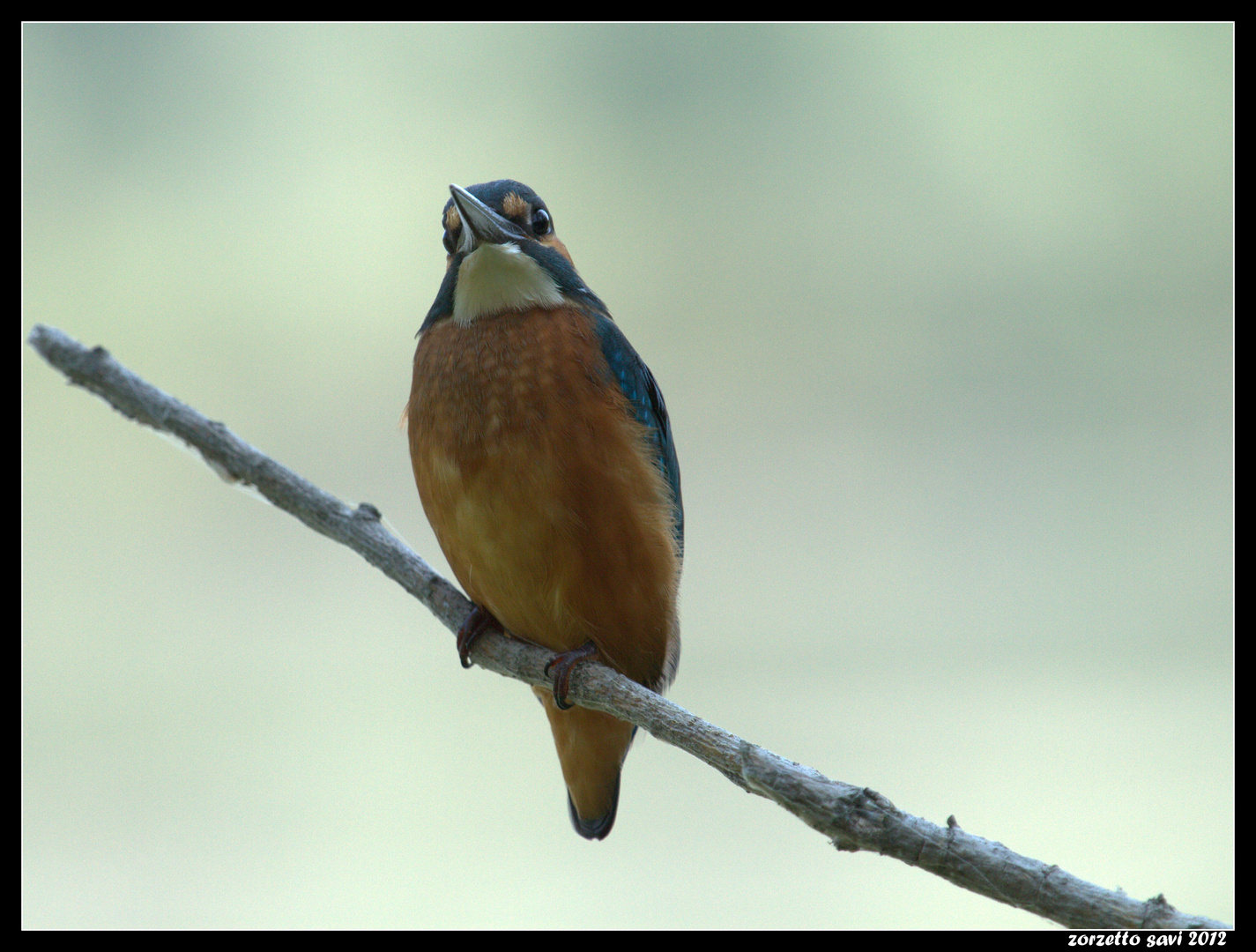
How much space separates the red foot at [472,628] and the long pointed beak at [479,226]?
70 cm

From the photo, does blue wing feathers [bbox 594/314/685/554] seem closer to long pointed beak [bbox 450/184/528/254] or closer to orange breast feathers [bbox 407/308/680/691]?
orange breast feathers [bbox 407/308/680/691]

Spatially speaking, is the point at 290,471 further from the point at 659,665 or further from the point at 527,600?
the point at 659,665

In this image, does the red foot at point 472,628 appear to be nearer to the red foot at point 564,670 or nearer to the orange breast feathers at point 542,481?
the orange breast feathers at point 542,481

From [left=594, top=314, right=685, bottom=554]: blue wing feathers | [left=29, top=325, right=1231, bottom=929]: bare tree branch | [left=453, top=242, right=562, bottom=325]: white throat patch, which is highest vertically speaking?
[left=453, top=242, right=562, bottom=325]: white throat patch

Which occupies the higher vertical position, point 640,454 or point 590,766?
point 640,454

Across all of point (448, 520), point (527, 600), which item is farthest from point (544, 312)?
point (527, 600)

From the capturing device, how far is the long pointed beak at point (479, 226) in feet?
5.60

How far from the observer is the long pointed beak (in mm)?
1706

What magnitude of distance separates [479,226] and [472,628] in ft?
2.52

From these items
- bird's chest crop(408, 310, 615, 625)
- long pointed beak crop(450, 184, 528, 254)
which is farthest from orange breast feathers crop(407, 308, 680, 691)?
long pointed beak crop(450, 184, 528, 254)

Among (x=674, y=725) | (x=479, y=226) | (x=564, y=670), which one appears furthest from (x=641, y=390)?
(x=674, y=725)

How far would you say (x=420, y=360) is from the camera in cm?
186

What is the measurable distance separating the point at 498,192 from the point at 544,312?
25 centimetres

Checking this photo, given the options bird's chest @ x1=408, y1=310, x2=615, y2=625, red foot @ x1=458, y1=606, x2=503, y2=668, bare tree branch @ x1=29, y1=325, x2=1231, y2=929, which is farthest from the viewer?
red foot @ x1=458, y1=606, x2=503, y2=668
